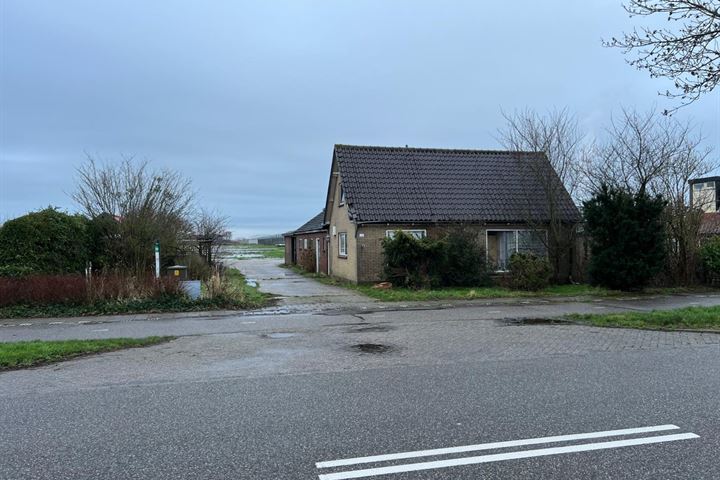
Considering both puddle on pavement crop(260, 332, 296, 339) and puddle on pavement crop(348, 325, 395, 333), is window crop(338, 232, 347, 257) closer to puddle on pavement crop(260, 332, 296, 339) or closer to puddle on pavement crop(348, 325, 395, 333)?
puddle on pavement crop(348, 325, 395, 333)

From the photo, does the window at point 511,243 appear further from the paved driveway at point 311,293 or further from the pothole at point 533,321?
the pothole at point 533,321

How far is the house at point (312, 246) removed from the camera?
99.2 feet

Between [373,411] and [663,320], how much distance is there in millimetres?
8751

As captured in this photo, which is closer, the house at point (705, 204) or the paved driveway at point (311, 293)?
the paved driveway at point (311, 293)

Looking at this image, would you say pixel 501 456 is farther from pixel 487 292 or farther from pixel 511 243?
pixel 511 243

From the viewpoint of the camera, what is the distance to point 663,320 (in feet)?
37.8

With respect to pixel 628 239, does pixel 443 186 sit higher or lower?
higher

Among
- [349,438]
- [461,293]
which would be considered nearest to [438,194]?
[461,293]

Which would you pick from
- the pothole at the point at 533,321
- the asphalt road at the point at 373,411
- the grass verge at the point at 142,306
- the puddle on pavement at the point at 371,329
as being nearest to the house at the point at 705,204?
the pothole at the point at 533,321

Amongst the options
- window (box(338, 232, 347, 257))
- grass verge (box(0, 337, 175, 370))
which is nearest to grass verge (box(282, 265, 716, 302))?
window (box(338, 232, 347, 257))

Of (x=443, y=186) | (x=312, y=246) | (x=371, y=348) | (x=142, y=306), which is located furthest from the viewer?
(x=312, y=246)

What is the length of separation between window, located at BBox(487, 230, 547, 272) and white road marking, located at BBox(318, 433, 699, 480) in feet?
61.8

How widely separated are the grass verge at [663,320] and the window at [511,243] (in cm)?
1073

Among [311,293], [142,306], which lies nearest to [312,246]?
[311,293]
